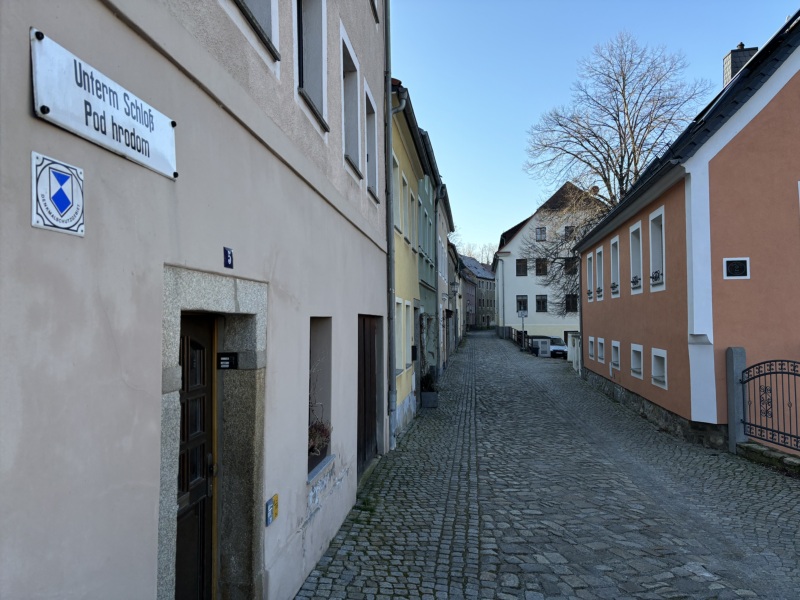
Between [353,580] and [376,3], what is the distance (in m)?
8.26

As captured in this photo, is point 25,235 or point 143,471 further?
point 143,471

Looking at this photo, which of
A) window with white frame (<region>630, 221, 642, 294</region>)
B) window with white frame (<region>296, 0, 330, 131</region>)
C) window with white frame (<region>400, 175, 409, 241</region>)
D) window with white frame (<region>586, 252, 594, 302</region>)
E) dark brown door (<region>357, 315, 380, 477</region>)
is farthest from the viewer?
window with white frame (<region>586, 252, 594, 302</region>)

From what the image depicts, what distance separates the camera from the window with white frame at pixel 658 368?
12336 millimetres

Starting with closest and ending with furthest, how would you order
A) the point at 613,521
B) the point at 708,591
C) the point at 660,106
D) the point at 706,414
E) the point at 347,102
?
the point at 708,591 < the point at 613,521 < the point at 347,102 < the point at 706,414 < the point at 660,106

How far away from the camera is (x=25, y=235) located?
1838mm

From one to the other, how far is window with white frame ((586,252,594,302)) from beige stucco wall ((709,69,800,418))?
10997mm

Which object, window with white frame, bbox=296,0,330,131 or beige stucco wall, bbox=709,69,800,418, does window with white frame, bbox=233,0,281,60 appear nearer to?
window with white frame, bbox=296,0,330,131

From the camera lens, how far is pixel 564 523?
6.48 m

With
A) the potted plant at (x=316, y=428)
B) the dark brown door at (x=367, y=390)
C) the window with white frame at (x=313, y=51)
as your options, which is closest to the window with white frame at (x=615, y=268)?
the dark brown door at (x=367, y=390)

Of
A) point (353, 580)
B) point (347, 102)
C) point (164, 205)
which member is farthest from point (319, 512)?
point (347, 102)

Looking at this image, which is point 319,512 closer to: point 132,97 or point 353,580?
point 353,580

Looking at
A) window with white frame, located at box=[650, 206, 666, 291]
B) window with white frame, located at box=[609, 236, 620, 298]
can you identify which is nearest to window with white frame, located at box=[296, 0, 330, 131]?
window with white frame, located at box=[650, 206, 666, 291]

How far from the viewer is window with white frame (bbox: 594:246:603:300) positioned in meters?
19.8

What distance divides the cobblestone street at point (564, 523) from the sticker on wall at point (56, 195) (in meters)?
3.65
